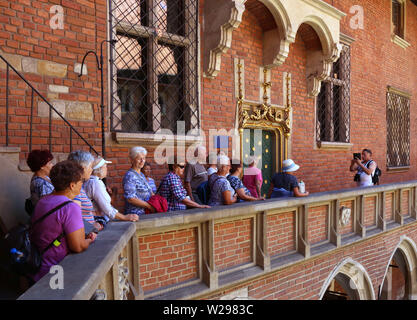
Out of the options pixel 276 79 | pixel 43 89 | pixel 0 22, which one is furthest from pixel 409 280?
pixel 0 22

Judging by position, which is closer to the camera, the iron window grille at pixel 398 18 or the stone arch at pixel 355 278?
the stone arch at pixel 355 278

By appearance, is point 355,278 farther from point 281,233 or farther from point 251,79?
point 251,79

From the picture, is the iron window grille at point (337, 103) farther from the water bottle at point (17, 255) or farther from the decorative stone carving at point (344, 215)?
the water bottle at point (17, 255)

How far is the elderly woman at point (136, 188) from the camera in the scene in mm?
3492

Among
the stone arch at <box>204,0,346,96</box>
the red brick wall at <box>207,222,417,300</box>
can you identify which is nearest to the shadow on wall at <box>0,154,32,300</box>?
the red brick wall at <box>207,222,417,300</box>

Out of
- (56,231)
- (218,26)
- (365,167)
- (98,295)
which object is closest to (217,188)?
(56,231)

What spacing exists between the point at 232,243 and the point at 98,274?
2.73m

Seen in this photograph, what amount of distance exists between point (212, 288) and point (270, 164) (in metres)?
4.43

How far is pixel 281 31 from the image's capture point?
6773 millimetres

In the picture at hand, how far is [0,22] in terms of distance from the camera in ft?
13.0

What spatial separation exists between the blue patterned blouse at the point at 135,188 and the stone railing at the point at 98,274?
1.94 feet

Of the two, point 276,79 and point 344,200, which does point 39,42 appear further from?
point 344,200

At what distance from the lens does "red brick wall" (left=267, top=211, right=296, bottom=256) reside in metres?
4.87

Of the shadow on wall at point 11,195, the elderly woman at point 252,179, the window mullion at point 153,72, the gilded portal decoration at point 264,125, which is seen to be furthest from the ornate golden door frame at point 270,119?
the shadow on wall at point 11,195
